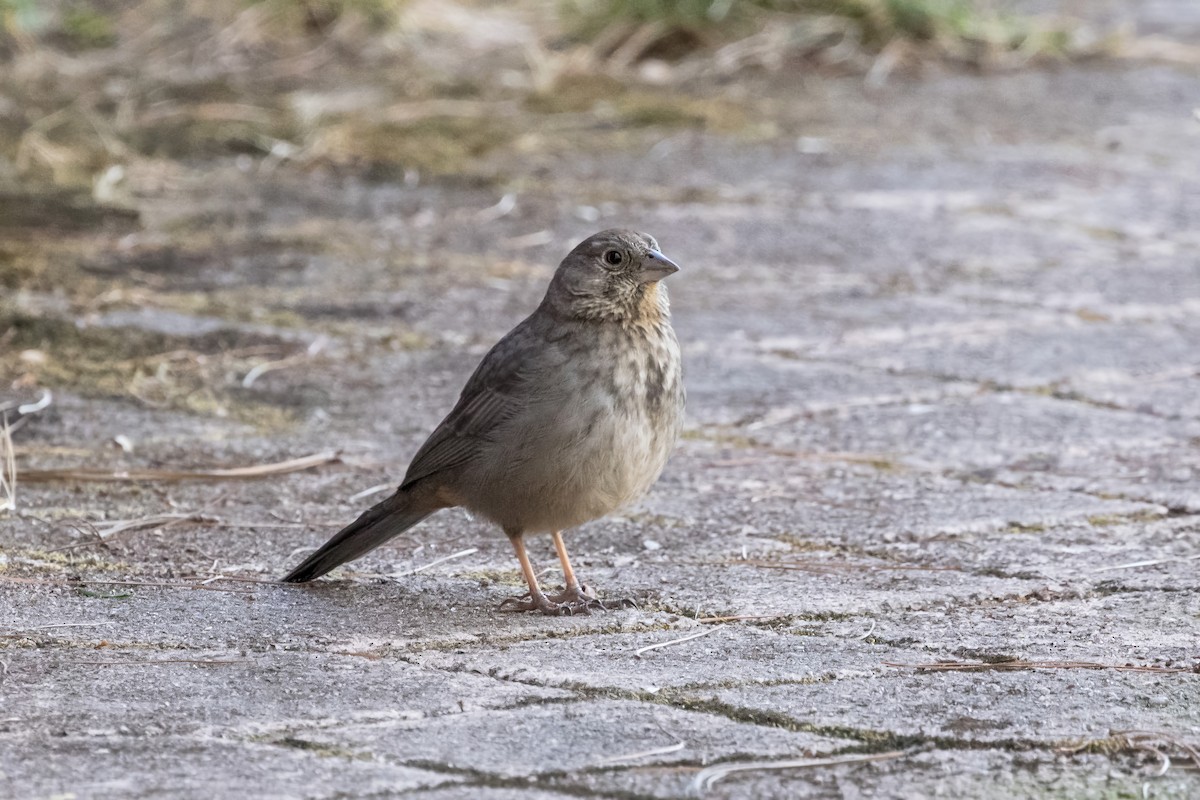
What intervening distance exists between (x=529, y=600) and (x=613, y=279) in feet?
2.46

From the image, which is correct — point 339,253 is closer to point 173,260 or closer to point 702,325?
point 173,260

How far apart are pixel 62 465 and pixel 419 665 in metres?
1.62

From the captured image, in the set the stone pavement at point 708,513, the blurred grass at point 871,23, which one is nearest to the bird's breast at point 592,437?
the stone pavement at point 708,513

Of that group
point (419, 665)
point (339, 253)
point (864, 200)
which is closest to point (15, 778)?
point (419, 665)

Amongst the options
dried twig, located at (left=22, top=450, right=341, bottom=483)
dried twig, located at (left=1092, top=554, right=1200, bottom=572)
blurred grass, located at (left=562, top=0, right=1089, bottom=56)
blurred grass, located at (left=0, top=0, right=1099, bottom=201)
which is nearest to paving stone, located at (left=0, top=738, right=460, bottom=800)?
dried twig, located at (left=22, top=450, right=341, bottom=483)

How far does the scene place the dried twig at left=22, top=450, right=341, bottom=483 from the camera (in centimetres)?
430

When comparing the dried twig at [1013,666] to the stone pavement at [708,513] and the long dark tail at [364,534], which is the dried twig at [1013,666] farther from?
the long dark tail at [364,534]

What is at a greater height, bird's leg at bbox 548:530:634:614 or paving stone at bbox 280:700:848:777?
paving stone at bbox 280:700:848:777

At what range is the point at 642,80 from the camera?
29.9 ft

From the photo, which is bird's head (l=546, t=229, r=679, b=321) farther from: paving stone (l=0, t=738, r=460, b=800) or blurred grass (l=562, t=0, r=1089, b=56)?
blurred grass (l=562, t=0, r=1089, b=56)

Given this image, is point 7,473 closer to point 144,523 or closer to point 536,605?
point 144,523

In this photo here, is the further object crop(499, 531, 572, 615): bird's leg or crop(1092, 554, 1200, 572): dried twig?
crop(1092, 554, 1200, 572): dried twig

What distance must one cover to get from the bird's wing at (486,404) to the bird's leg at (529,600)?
220 mm

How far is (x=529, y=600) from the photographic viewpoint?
363cm
